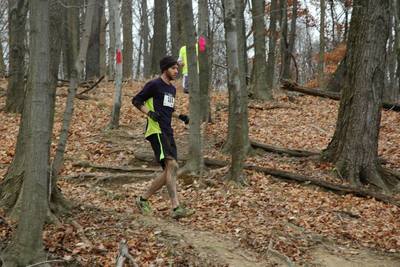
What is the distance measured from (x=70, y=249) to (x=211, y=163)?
14.1 ft

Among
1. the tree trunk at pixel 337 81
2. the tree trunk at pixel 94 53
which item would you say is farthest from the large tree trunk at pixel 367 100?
the tree trunk at pixel 94 53

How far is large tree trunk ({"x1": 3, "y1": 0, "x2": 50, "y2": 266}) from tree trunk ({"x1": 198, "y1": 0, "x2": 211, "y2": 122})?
18.8 feet

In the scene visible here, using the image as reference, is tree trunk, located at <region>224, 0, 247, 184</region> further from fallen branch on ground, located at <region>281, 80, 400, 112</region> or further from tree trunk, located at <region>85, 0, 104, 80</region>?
tree trunk, located at <region>85, 0, 104, 80</region>

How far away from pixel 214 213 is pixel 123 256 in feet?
7.62

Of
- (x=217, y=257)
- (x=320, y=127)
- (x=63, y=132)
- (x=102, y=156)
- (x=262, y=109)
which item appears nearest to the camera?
(x=217, y=257)

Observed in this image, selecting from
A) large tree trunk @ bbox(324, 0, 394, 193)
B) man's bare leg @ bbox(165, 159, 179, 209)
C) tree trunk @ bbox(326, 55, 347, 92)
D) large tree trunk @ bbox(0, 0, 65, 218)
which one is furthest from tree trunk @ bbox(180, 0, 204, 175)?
tree trunk @ bbox(326, 55, 347, 92)

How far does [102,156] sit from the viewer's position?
32.7 ft

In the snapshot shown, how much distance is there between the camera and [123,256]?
5.01m

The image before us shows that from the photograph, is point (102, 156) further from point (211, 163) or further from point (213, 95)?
point (213, 95)

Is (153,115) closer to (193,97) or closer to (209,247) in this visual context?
(209,247)

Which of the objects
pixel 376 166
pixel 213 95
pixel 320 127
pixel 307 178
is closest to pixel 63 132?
pixel 307 178

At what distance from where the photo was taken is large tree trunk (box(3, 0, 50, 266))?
4.26m

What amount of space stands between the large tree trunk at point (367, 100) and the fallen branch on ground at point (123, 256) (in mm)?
5032

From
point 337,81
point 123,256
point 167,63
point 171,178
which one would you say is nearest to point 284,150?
point 171,178
